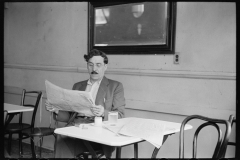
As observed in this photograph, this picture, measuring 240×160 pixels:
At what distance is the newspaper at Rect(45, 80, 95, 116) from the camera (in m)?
2.66

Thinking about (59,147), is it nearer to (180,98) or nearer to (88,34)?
(180,98)

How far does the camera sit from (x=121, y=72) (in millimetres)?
4219

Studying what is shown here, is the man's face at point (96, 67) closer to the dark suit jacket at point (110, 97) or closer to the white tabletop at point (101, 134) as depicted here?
the dark suit jacket at point (110, 97)

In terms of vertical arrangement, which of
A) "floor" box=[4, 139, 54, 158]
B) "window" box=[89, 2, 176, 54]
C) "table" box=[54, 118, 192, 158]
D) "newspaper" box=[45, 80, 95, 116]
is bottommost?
"floor" box=[4, 139, 54, 158]

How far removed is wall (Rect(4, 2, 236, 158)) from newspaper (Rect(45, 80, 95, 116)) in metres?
1.31

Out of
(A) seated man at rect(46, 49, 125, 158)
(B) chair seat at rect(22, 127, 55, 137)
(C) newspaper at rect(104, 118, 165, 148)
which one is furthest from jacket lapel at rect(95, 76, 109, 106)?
(B) chair seat at rect(22, 127, 55, 137)

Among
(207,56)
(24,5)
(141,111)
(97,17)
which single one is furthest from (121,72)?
(24,5)

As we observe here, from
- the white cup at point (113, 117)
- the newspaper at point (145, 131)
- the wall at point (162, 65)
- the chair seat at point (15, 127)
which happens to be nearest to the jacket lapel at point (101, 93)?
the white cup at point (113, 117)

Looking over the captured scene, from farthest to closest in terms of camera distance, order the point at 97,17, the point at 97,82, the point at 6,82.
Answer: the point at 6,82 < the point at 97,17 < the point at 97,82

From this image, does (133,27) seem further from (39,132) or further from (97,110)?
(39,132)

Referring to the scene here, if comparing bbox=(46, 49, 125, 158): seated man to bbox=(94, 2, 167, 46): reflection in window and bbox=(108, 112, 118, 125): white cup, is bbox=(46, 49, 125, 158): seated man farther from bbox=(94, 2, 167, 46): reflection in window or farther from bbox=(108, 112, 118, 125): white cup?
bbox=(94, 2, 167, 46): reflection in window

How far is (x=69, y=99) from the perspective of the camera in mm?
2756

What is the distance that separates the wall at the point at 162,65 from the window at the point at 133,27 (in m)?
0.11

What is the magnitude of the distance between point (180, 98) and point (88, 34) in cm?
172
